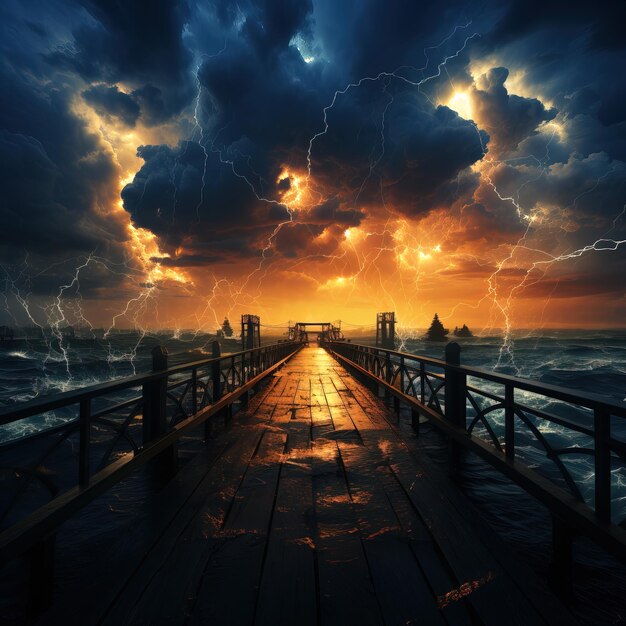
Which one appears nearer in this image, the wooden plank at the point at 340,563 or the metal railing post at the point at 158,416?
the wooden plank at the point at 340,563

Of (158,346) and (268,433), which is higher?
(158,346)

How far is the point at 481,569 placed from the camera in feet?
7.75

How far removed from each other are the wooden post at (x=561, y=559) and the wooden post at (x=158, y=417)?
4.04m

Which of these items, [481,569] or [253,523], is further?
[253,523]

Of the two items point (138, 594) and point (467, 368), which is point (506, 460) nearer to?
point (467, 368)

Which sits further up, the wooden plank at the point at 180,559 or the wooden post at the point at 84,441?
the wooden post at the point at 84,441

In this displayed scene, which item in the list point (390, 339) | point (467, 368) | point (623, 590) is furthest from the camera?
point (390, 339)

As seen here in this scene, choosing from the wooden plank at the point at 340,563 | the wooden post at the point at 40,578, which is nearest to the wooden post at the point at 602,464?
the wooden plank at the point at 340,563

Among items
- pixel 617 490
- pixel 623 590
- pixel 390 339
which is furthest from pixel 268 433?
pixel 390 339

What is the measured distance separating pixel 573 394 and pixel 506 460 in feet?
3.66

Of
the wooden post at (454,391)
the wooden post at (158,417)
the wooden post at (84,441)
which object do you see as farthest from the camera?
the wooden post at (454,391)

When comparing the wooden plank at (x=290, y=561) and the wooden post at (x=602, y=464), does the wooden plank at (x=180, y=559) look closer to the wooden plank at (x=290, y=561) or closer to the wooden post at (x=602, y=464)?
the wooden plank at (x=290, y=561)

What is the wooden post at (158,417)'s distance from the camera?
13.7ft

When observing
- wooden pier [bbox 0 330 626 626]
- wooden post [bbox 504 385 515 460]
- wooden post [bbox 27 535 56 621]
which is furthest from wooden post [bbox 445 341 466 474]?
wooden post [bbox 27 535 56 621]
